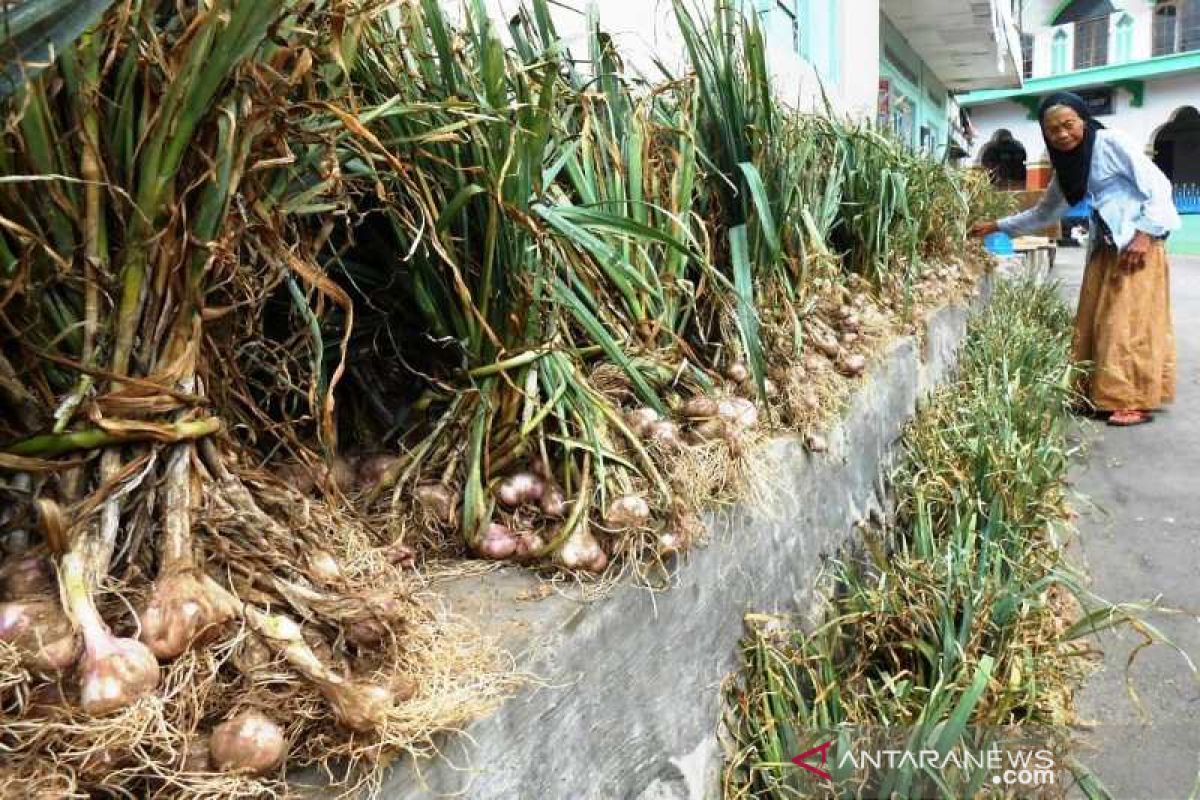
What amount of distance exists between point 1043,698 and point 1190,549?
1.51 meters

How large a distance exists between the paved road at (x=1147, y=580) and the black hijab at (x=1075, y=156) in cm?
129

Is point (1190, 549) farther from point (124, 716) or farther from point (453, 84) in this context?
point (124, 716)

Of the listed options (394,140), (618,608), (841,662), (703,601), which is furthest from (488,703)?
(841,662)

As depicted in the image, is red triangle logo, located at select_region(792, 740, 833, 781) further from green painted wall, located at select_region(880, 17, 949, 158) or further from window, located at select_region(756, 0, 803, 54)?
green painted wall, located at select_region(880, 17, 949, 158)

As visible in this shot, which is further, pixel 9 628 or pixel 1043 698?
pixel 1043 698

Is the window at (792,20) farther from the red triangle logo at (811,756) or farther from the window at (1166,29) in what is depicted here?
the window at (1166,29)

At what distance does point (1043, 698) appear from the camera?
1.78 meters

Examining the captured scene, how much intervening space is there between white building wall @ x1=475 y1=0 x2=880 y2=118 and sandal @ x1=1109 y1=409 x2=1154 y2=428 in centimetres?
202

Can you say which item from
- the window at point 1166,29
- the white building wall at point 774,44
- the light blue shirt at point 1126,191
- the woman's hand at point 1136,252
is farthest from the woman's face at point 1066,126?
the window at point 1166,29

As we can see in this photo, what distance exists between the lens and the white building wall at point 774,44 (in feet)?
9.41

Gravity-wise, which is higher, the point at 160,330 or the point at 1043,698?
the point at 160,330

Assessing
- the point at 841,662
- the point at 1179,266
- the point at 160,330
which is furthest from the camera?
the point at 1179,266

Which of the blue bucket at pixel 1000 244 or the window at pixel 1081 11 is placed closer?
the blue bucket at pixel 1000 244

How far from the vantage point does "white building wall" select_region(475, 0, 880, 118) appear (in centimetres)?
287
